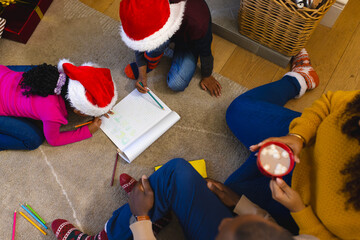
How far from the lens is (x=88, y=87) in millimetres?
983

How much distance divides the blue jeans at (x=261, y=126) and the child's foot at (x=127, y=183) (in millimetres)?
368

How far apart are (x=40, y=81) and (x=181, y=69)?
1.82ft

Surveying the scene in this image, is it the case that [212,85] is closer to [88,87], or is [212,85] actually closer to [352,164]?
[88,87]

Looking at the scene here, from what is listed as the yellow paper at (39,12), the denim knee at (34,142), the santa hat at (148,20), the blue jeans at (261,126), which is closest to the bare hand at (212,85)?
the blue jeans at (261,126)

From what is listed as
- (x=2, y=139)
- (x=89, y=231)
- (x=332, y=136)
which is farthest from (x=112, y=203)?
(x=332, y=136)

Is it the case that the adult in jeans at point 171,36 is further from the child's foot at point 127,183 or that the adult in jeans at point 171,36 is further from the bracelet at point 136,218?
the bracelet at point 136,218

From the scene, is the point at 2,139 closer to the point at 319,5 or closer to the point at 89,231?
the point at 89,231

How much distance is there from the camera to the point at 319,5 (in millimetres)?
1021

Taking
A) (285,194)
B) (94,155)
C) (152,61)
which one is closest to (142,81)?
(152,61)

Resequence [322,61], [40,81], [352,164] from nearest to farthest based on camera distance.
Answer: [352,164] < [40,81] < [322,61]

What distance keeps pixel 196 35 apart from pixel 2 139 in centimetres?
87

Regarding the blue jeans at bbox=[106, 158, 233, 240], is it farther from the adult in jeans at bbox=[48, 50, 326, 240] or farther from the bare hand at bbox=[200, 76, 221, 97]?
the bare hand at bbox=[200, 76, 221, 97]

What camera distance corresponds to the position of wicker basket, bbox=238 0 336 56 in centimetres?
102

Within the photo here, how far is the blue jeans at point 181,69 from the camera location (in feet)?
4.01
